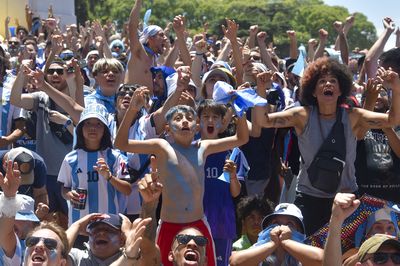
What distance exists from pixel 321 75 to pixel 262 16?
194 ft

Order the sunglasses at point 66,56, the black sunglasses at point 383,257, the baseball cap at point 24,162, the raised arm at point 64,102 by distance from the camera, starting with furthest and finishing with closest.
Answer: the sunglasses at point 66,56 → the raised arm at point 64,102 → the baseball cap at point 24,162 → the black sunglasses at point 383,257

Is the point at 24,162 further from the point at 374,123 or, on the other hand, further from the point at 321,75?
the point at 374,123

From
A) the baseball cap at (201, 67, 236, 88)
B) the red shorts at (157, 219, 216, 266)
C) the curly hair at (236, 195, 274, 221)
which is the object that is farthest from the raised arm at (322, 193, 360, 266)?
the baseball cap at (201, 67, 236, 88)

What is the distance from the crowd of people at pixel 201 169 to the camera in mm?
6129

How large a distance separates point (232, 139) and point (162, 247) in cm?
95

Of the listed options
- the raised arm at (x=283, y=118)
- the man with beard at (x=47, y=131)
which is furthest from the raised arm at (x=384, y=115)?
the man with beard at (x=47, y=131)

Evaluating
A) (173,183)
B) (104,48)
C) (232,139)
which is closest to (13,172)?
(173,183)

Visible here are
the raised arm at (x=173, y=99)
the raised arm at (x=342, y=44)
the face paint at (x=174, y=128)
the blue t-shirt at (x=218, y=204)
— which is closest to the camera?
the face paint at (x=174, y=128)

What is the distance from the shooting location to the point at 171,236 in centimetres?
662

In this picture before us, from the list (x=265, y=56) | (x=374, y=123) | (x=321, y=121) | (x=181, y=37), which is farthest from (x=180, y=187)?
(x=265, y=56)

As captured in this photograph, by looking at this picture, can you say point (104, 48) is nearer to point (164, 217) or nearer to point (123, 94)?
point (123, 94)

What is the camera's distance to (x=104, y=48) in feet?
37.3

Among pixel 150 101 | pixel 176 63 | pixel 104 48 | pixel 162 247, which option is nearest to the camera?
pixel 162 247

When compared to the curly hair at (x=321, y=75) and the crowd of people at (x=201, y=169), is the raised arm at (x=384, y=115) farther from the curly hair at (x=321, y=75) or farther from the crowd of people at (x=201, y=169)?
the curly hair at (x=321, y=75)
